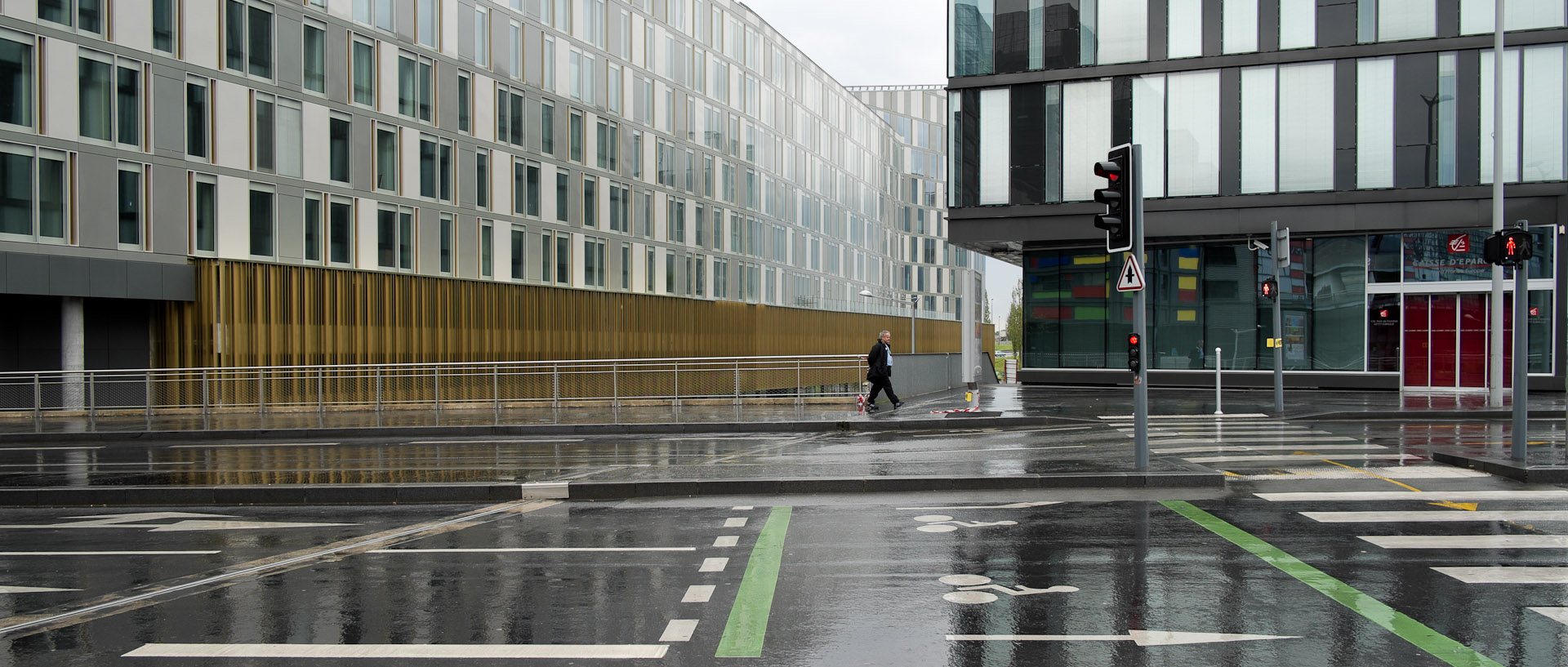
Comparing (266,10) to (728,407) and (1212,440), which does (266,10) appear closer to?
(728,407)

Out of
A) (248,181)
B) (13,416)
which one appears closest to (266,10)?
(248,181)

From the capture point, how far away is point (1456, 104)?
27984 mm

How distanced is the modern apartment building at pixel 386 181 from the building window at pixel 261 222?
7cm

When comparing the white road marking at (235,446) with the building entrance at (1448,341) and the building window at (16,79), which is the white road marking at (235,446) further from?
the building entrance at (1448,341)

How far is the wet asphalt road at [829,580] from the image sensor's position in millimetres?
5777

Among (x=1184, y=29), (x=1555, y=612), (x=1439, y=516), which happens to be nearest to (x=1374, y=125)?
(x=1184, y=29)

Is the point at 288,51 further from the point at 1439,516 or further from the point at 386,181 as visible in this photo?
the point at 1439,516

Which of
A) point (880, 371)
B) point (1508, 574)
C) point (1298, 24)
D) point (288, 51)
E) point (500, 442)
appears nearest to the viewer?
point (1508, 574)

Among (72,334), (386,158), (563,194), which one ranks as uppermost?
(386,158)

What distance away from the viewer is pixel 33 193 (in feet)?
81.7

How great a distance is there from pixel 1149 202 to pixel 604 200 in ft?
81.0

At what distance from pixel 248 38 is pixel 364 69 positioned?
4334 mm

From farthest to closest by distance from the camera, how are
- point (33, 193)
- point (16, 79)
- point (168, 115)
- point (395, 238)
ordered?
point (395, 238) < point (168, 115) < point (33, 193) < point (16, 79)

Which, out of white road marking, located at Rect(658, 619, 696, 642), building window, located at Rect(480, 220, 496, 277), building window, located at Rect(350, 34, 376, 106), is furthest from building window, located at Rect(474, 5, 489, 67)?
white road marking, located at Rect(658, 619, 696, 642)
